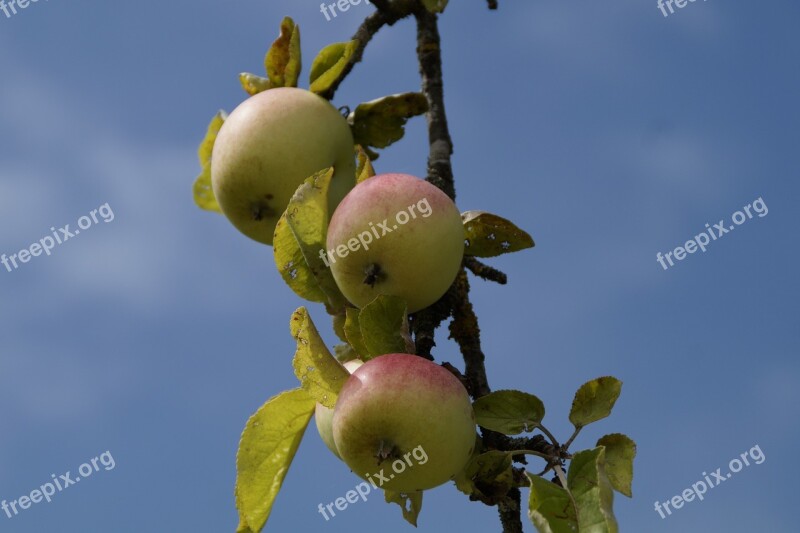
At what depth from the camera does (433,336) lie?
1.66 metres

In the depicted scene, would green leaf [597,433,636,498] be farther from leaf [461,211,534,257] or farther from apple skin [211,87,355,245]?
apple skin [211,87,355,245]

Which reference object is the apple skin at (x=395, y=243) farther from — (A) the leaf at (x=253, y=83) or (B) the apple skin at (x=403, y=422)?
(A) the leaf at (x=253, y=83)

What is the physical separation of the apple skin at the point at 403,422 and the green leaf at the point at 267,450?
21cm

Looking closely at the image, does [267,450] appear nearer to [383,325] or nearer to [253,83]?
[383,325]

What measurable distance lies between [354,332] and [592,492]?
1.64 feet

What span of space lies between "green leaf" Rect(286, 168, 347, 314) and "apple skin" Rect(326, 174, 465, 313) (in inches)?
1.7

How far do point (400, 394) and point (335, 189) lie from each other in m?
0.69

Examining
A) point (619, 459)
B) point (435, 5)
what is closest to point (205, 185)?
point (435, 5)

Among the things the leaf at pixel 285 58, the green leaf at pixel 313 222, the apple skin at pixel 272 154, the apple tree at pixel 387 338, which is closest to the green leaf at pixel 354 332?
the apple tree at pixel 387 338

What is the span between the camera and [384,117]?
198 centimetres

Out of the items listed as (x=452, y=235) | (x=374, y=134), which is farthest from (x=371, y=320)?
(x=374, y=134)

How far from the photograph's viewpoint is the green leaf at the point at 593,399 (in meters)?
1.49

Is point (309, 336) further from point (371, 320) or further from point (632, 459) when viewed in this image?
point (632, 459)

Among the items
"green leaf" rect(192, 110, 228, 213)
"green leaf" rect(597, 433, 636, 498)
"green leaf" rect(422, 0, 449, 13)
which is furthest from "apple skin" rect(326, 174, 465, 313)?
"green leaf" rect(192, 110, 228, 213)
